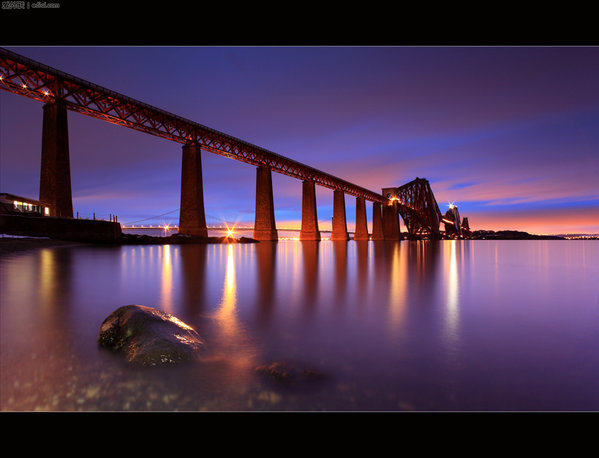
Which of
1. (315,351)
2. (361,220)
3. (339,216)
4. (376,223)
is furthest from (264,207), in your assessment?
(376,223)

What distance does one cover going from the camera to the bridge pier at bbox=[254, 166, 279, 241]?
41500mm

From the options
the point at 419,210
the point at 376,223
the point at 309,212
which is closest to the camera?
the point at 309,212

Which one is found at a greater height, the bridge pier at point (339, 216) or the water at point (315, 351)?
the bridge pier at point (339, 216)

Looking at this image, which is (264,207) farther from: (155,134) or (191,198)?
(155,134)

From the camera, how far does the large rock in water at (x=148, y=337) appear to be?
9.91 feet

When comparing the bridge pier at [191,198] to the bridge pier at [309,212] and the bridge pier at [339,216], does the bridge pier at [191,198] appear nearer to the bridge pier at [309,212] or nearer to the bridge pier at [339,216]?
the bridge pier at [309,212]

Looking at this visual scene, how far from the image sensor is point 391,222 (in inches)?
3302

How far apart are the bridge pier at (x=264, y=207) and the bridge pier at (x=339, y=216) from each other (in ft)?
72.5

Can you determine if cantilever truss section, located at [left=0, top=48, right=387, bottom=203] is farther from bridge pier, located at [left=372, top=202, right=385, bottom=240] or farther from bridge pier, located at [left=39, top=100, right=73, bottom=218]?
bridge pier, located at [left=372, top=202, right=385, bottom=240]

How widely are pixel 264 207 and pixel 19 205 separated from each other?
25.6m

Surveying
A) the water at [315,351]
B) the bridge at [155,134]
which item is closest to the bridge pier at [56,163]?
the bridge at [155,134]

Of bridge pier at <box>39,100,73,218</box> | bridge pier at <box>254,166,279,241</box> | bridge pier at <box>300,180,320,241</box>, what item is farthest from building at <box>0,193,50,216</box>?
bridge pier at <box>300,180,320,241</box>

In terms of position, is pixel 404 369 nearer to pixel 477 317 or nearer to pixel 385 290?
pixel 477 317
